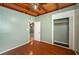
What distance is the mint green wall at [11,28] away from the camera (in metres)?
2.95

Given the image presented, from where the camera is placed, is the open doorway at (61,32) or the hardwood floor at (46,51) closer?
the hardwood floor at (46,51)

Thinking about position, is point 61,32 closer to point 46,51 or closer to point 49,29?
point 49,29

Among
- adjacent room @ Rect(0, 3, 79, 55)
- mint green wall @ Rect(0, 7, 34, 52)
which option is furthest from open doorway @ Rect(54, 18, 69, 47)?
mint green wall @ Rect(0, 7, 34, 52)

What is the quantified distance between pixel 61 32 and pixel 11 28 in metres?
2.11

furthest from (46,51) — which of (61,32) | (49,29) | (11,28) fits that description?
(11,28)

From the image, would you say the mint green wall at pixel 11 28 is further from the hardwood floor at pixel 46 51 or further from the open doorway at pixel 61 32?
the open doorway at pixel 61 32

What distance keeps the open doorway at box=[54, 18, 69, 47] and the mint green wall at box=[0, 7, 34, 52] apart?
1872 millimetres

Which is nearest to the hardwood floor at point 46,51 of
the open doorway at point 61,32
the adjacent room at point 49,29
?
the adjacent room at point 49,29

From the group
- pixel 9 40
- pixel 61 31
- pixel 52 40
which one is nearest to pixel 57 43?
pixel 52 40

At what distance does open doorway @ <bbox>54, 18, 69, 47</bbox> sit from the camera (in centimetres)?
284

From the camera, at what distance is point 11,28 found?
342 centimetres

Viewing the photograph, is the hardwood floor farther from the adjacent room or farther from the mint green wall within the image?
the mint green wall

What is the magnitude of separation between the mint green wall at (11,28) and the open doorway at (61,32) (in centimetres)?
187

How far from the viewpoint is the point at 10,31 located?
335 centimetres
